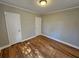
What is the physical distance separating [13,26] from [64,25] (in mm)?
2187

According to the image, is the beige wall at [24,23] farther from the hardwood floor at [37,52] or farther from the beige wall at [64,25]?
the hardwood floor at [37,52]

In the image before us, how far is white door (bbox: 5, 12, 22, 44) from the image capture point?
80.8 inches

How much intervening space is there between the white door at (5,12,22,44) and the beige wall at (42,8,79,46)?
1.67 meters

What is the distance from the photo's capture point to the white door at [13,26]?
6.73ft

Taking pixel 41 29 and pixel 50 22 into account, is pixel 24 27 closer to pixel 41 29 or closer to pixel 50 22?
pixel 41 29

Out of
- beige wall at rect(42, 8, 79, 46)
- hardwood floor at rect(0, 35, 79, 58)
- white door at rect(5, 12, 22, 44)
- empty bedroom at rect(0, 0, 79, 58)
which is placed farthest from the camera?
beige wall at rect(42, 8, 79, 46)

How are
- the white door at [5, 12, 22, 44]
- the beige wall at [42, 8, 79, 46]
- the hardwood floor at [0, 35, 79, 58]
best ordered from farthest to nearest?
the beige wall at [42, 8, 79, 46] → the white door at [5, 12, 22, 44] → the hardwood floor at [0, 35, 79, 58]

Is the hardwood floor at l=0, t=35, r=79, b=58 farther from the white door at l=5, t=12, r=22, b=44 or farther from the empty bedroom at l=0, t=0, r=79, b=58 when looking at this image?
the white door at l=5, t=12, r=22, b=44

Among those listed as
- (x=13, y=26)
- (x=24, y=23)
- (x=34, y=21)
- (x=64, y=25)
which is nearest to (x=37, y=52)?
(x=13, y=26)

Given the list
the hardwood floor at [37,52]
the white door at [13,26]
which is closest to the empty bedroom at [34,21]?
the white door at [13,26]

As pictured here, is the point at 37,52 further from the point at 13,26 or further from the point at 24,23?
the point at 24,23

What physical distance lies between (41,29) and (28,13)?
1348mm

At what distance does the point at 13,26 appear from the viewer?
224 cm

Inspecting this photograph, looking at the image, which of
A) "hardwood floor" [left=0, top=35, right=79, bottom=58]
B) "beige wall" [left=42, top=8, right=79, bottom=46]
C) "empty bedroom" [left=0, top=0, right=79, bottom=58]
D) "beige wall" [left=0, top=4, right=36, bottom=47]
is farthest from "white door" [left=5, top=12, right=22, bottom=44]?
"beige wall" [left=42, top=8, right=79, bottom=46]
